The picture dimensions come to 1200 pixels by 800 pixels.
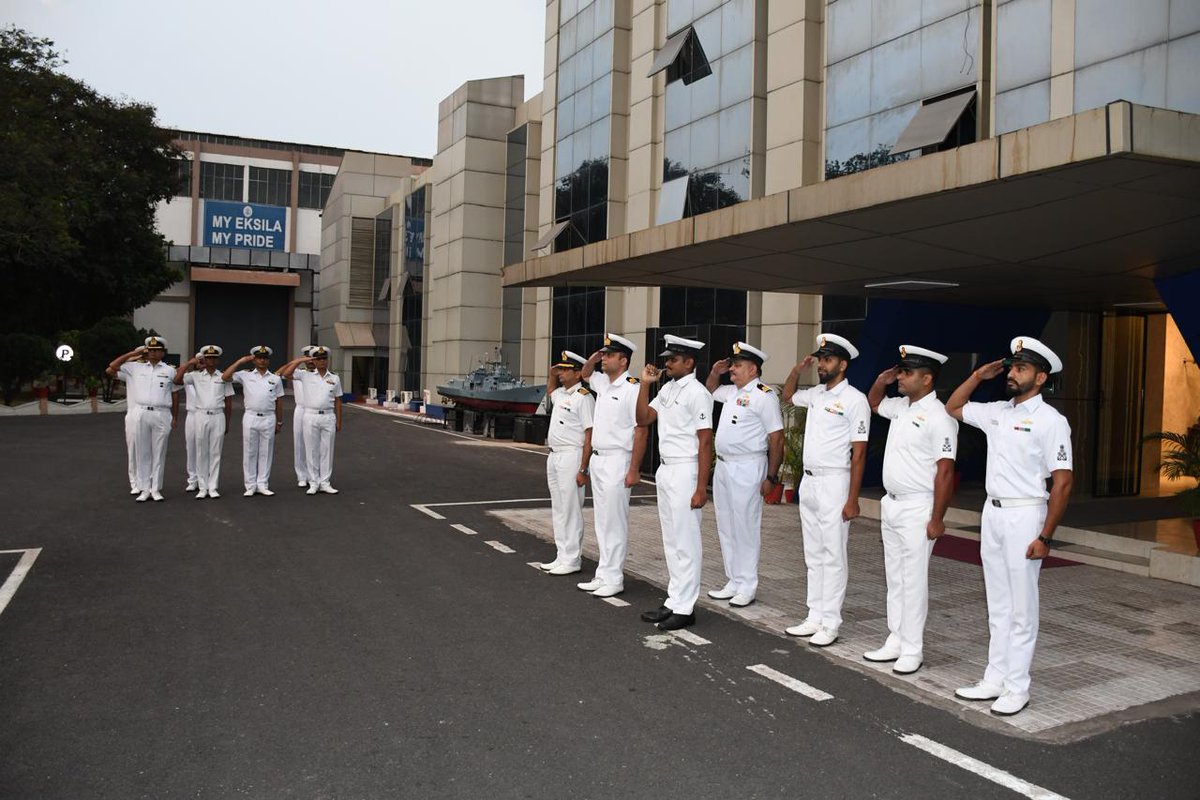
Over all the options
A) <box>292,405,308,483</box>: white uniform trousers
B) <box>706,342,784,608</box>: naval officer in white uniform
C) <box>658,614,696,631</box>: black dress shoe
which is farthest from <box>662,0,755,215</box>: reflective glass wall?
<box>658,614,696,631</box>: black dress shoe

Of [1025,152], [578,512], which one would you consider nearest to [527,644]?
[578,512]

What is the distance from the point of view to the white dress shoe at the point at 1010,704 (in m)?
5.18

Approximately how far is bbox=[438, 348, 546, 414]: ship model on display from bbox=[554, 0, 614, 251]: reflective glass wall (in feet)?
15.0

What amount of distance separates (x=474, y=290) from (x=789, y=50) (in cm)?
2225

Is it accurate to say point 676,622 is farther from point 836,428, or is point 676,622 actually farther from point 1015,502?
point 1015,502

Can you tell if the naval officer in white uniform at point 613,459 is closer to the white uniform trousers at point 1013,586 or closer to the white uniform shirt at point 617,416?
the white uniform shirt at point 617,416

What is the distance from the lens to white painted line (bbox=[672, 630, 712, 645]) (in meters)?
6.55

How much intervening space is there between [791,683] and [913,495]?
1.38m

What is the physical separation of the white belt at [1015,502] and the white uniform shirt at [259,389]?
34.0 ft

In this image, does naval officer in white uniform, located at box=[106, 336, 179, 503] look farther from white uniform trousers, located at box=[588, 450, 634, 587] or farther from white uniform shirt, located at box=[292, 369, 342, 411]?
white uniform trousers, located at box=[588, 450, 634, 587]

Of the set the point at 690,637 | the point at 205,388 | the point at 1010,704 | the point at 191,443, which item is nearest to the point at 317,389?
the point at 205,388

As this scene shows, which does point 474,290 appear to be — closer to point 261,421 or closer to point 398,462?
point 398,462

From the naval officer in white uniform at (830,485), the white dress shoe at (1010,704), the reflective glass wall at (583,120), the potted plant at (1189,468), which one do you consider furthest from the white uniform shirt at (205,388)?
the reflective glass wall at (583,120)

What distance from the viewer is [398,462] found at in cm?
1845
